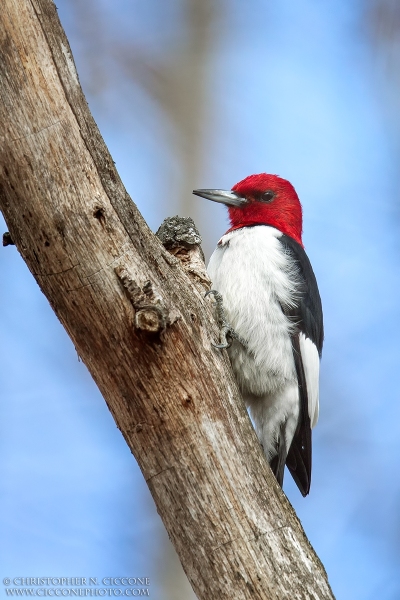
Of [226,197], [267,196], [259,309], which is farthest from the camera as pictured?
[267,196]

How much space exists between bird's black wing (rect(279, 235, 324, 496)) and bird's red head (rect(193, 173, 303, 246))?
386 millimetres

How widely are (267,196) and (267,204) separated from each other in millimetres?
65

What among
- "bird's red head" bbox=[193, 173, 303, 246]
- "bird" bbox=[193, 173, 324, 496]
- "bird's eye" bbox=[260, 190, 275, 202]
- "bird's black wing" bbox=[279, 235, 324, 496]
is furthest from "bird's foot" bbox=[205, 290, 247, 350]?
"bird's eye" bbox=[260, 190, 275, 202]

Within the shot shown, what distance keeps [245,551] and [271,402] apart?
1.63 meters

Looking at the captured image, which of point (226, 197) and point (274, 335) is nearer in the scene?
point (274, 335)

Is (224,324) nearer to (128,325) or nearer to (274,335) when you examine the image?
(274,335)

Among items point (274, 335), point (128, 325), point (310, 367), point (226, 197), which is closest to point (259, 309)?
point (274, 335)

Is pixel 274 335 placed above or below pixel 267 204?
below

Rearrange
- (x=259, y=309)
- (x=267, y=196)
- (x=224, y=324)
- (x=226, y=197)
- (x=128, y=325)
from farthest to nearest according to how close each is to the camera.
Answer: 1. (x=267, y=196)
2. (x=226, y=197)
3. (x=259, y=309)
4. (x=224, y=324)
5. (x=128, y=325)

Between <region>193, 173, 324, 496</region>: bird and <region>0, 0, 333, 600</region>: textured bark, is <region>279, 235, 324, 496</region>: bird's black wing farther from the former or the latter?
<region>0, 0, 333, 600</region>: textured bark

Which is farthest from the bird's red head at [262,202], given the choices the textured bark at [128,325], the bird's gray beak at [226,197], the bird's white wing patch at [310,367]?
the textured bark at [128,325]

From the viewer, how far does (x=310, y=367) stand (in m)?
4.17

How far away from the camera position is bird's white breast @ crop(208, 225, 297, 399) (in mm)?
3963

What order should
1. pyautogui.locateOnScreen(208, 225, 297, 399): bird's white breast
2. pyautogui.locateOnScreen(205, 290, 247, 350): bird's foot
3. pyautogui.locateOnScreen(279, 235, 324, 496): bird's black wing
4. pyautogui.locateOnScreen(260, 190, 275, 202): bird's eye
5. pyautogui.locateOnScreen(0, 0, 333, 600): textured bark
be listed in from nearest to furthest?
1. pyautogui.locateOnScreen(0, 0, 333, 600): textured bark
2. pyautogui.locateOnScreen(205, 290, 247, 350): bird's foot
3. pyautogui.locateOnScreen(208, 225, 297, 399): bird's white breast
4. pyautogui.locateOnScreen(279, 235, 324, 496): bird's black wing
5. pyautogui.locateOnScreen(260, 190, 275, 202): bird's eye
